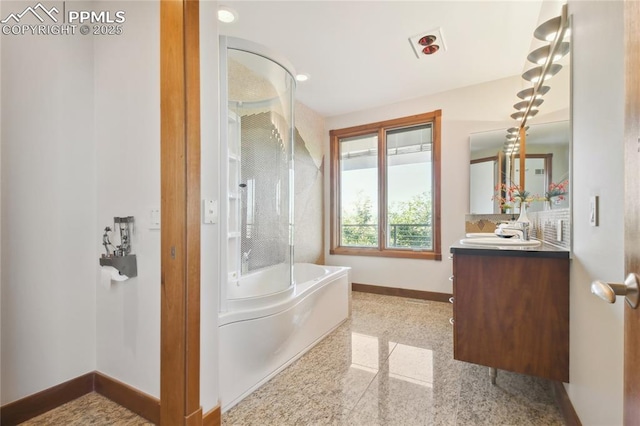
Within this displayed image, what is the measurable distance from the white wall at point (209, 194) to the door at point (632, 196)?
4.67ft

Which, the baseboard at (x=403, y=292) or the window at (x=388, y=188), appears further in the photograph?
the window at (x=388, y=188)

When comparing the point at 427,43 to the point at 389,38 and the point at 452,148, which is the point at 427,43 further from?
the point at 452,148

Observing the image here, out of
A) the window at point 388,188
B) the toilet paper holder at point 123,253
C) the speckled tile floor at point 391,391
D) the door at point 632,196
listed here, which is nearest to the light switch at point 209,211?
the toilet paper holder at point 123,253

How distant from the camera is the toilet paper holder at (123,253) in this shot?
150 cm

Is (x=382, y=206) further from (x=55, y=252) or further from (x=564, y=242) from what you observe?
(x=55, y=252)

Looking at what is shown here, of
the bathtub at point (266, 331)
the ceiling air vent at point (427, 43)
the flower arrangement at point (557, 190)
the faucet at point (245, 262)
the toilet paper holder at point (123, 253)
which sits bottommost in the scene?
the bathtub at point (266, 331)

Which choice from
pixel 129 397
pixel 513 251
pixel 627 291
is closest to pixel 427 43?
pixel 513 251

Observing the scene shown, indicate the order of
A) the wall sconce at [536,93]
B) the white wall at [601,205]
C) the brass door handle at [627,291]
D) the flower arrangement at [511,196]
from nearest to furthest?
the brass door handle at [627,291] → the white wall at [601,205] → the wall sconce at [536,93] → the flower arrangement at [511,196]

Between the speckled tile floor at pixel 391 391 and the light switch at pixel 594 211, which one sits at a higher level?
the light switch at pixel 594 211

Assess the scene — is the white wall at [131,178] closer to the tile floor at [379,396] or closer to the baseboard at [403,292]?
the tile floor at [379,396]

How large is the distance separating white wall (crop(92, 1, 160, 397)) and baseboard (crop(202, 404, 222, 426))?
12.6 inches

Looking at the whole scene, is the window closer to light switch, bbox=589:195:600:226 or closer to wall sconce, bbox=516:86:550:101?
wall sconce, bbox=516:86:550:101

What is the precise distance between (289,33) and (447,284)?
127 inches

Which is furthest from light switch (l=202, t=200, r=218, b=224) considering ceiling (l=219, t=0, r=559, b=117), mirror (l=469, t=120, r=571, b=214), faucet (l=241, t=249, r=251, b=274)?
mirror (l=469, t=120, r=571, b=214)
